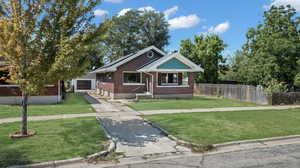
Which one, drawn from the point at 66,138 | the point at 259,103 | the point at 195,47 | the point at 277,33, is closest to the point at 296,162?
the point at 66,138

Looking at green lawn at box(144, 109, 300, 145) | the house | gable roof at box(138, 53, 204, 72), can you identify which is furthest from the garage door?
green lawn at box(144, 109, 300, 145)

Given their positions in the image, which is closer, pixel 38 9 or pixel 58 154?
pixel 58 154

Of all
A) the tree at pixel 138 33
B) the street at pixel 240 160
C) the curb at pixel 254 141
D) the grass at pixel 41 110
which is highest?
the tree at pixel 138 33

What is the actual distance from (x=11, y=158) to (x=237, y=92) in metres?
18.6

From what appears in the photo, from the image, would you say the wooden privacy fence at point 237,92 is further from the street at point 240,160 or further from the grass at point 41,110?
the grass at point 41,110

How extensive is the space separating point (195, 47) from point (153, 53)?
11867mm

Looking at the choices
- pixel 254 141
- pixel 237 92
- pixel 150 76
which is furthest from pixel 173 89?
pixel 254 141

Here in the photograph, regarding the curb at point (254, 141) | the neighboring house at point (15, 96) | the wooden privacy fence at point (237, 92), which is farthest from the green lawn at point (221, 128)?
the neighboring house at point (15, 96)

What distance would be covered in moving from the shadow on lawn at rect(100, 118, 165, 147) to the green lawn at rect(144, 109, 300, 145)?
64 cm

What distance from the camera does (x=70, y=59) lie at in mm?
6480

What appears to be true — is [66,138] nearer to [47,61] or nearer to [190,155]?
[47,61]

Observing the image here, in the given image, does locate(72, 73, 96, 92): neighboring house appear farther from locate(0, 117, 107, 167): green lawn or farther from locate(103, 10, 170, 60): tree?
locate(0, 117, 107, 167): green lawn

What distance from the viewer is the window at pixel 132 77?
65.8 feet

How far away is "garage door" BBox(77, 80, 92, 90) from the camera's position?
36.5m
